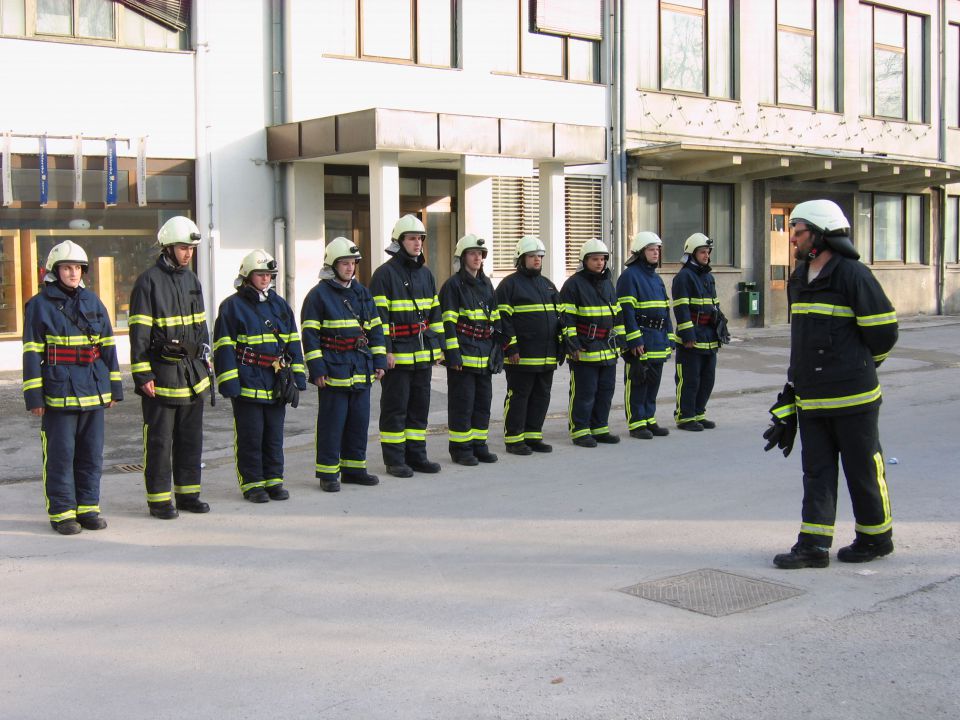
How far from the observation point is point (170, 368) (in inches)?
315

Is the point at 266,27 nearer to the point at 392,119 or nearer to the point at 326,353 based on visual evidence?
the point at 392,119

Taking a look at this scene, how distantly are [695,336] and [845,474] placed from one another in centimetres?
543

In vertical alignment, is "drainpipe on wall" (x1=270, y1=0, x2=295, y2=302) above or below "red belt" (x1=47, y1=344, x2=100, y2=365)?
above

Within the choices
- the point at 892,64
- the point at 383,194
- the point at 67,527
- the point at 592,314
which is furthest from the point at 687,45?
the point at 67,527

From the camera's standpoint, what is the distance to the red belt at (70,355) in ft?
24.9

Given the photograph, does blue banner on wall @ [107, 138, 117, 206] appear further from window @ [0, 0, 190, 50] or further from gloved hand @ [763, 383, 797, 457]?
gloved hand @ [763, 383, 797, 457]

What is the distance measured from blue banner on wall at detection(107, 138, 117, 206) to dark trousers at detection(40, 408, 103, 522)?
29.9ft

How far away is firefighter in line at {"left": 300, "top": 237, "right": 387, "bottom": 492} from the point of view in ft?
29.5

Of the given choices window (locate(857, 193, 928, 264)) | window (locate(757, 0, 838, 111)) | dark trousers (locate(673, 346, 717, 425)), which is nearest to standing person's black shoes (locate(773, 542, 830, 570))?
dark trousers (locate(673, 346, 717, 425))

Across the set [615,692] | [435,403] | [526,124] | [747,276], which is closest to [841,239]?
[615,692]

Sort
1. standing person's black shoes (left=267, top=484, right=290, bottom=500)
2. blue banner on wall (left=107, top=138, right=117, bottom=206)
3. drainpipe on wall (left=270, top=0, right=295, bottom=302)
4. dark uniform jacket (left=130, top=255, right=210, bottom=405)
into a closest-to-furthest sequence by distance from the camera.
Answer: dark uniform jacket (left=130, top=255, right=210, bottom=405), standing person's black shoes (left=267, top=484, right=290, bottom=500), blue banner on wall (left=107, top=138, right=117, bottom=206), drainpipe on wall (left=270, top=0, right=295, bottom=302)

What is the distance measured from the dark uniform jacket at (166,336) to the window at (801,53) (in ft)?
63.8

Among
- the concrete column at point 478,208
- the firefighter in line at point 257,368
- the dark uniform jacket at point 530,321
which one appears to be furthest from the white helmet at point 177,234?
the concrete column at point 478,208

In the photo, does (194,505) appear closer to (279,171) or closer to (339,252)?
(339,252)
